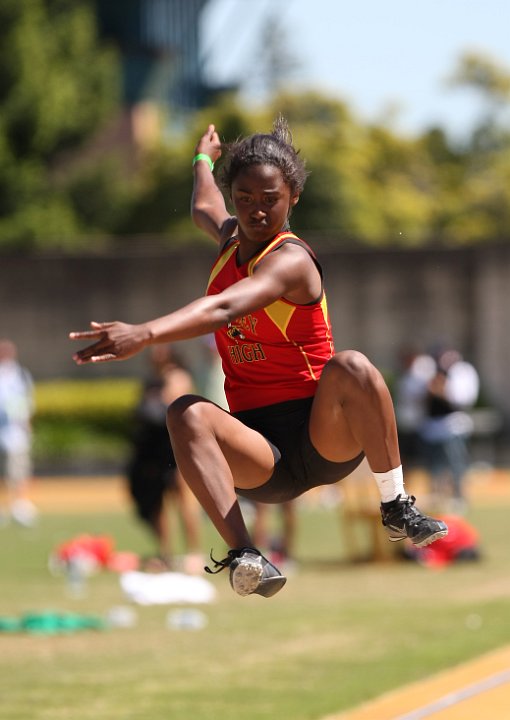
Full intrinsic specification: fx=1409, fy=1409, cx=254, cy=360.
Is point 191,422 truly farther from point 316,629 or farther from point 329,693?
point 316,629

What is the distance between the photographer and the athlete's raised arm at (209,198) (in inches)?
266

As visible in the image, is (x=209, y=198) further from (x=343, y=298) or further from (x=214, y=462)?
(x=343, y=298)

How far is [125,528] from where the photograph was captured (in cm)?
1780

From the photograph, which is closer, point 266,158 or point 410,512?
point 266,158

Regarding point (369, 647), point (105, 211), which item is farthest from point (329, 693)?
point (105, 211)

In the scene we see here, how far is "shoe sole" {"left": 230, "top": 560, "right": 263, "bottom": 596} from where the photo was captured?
18.8 ft

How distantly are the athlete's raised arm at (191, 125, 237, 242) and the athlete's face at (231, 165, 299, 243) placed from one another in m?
0.67

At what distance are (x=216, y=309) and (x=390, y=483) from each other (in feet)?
4.42

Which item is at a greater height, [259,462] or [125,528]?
[259,462]

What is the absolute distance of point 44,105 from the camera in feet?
117

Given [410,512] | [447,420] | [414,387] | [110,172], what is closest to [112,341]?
[410,512]

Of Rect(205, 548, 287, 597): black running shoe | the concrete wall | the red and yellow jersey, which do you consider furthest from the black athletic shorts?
the concrete wall

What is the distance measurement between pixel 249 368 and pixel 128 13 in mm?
44437

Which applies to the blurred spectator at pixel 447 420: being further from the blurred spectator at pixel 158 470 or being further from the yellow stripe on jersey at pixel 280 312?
the yellow stripe on jersey at pixel 280 312
